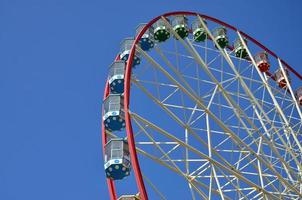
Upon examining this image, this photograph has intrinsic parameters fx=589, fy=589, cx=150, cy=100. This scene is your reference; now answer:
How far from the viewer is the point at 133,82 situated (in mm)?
13695

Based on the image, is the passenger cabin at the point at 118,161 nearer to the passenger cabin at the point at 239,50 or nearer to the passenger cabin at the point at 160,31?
the passenger cabin at the point at 160,31

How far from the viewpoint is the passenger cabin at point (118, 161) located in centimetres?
1256

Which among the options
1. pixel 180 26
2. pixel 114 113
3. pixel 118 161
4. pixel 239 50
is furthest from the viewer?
pixel 239 50

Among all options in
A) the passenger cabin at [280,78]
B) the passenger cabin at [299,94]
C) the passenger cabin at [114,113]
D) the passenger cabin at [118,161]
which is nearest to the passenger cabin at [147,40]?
the passenger cabin at [114,113]

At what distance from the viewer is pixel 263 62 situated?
2028 cm

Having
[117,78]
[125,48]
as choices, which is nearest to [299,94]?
[125,48]

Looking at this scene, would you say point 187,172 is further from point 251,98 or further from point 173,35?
point 173,35

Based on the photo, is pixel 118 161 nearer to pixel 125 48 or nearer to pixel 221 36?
pixel 125 48

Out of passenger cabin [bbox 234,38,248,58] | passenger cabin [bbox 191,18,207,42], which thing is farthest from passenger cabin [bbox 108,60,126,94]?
passenger cabin [bbox 234,38,248,58]

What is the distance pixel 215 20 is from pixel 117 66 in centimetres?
480

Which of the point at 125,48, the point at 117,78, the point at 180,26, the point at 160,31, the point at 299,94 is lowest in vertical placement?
the point at 117,78

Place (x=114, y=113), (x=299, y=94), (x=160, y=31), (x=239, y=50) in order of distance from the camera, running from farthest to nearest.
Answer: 1. (x=299, y=94)
2. (x=239, y=50)
3. (x=160, y=31)
4. (x=114, y=113)

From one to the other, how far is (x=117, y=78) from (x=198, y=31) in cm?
548

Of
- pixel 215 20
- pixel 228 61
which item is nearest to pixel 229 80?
pixel 228 61
